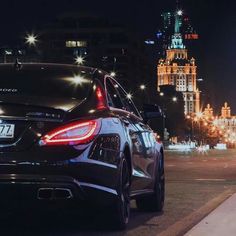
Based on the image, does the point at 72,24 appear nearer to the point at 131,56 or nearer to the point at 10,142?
the point at 131,56

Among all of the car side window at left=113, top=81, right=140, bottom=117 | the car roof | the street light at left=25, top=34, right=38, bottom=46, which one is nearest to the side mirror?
the car side window at left=113, top=81, right=140, bottom=117

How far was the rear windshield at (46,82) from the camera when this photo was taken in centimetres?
721

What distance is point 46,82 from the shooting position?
7.51 meters

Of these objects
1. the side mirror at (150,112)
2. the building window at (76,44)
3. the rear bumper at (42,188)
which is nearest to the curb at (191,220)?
the rear bumper at (42,188)

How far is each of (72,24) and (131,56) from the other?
11464mm

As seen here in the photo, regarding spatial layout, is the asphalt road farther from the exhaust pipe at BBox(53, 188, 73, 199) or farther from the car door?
the car door

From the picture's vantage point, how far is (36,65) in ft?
26.6

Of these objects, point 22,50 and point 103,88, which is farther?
point 22,50

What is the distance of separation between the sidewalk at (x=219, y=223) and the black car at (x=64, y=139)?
0.77m

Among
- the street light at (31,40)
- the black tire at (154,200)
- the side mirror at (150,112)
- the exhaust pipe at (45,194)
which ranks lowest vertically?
the black tire at (154,200)

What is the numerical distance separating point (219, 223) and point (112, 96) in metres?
1.77

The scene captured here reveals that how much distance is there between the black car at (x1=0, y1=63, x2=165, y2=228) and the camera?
6.52 metres

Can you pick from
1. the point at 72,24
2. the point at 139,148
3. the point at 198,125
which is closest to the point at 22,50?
the point at 72,24

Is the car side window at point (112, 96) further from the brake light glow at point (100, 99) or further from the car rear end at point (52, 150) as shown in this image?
the car rear end at point (52, 150)
